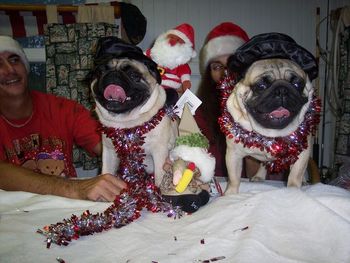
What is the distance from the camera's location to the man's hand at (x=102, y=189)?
1.08 m

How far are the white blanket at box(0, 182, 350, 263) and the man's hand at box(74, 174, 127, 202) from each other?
0.25 ft

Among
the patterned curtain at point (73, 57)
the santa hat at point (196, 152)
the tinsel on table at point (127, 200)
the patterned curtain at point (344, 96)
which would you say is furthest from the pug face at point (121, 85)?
the patterned curtain at point (344, 96)

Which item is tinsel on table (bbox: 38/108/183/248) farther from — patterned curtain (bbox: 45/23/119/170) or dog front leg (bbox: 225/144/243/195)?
patterned curtain (bbox: 45/23/119/170)

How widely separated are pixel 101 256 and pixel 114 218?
163mm

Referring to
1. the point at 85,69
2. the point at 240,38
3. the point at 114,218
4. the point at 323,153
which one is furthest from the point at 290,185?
the point at 323,153

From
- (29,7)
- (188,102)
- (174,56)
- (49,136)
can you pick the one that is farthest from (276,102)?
(29,7)

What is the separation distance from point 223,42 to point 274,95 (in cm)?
90

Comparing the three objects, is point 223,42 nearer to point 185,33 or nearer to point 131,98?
point 185,33

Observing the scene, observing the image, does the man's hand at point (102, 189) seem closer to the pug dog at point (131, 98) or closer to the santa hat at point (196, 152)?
the pug dog at point (131, 98)

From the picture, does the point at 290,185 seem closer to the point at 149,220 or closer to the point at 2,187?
the point at 149,220

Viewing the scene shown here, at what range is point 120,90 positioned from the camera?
1035mm

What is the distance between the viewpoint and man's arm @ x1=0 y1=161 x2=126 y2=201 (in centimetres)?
109

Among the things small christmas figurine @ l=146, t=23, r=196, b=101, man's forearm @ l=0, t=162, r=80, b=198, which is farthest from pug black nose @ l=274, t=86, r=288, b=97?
man's forearm @ l=0, t=162, r=80, b=198

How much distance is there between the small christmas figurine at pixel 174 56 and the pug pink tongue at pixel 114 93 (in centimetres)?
34
